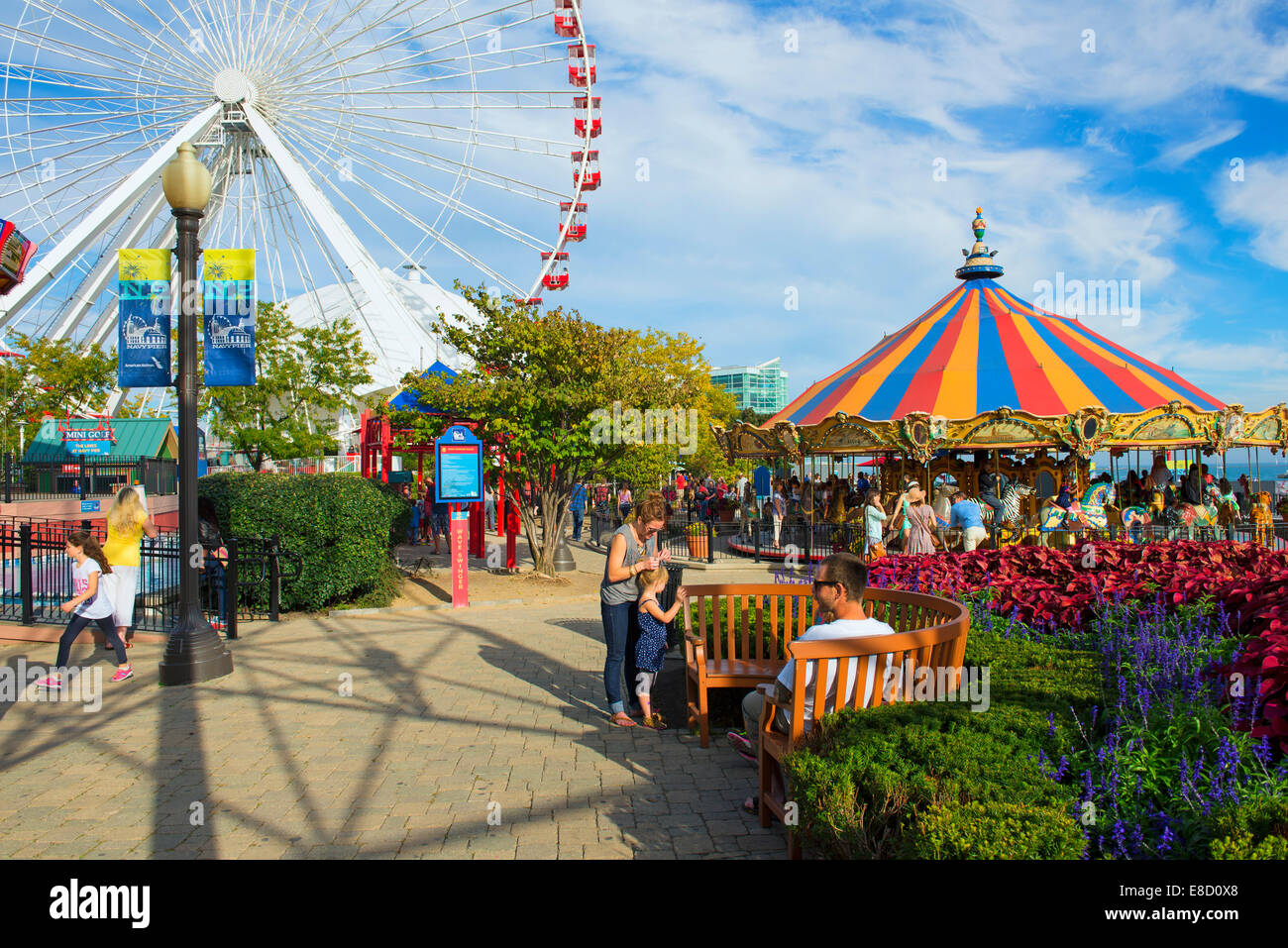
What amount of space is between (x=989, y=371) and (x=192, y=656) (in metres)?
17.2

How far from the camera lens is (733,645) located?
5.79 m

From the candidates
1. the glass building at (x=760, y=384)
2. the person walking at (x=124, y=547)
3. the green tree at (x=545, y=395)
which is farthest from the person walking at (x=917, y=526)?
the glass building at (x=760, y=384)

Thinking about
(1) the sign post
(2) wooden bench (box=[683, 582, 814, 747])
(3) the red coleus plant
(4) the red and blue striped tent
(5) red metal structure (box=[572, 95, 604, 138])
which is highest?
(5) red metal structure (box=[572, 95, 604, 138])

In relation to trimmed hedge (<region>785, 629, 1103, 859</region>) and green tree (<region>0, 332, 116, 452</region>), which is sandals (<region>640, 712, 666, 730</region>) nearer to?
trimmed hedge (<region>785, 629, 1103, 859</region>)

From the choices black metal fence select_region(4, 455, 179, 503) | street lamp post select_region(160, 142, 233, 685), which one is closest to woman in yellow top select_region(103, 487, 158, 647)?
street lamp post select_region(160, 142, 233, 685)

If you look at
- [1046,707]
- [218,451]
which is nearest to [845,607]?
[1046,707]

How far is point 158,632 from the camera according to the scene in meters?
Result: 8.76

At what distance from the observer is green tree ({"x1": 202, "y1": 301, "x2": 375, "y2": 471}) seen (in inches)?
1117

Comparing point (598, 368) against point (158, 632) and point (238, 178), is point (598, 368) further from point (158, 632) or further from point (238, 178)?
point (238, 178)

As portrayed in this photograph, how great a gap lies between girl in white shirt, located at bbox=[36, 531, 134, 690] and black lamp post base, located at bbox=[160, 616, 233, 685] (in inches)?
16.1

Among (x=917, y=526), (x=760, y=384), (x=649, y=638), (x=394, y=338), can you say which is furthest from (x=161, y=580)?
(x=760, y=384)

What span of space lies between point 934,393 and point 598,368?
28.8ft

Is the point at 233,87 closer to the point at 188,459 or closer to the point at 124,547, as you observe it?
the point at 188,459

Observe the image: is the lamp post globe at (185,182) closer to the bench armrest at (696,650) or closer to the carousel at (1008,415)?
the bench armrest at (696,650)
